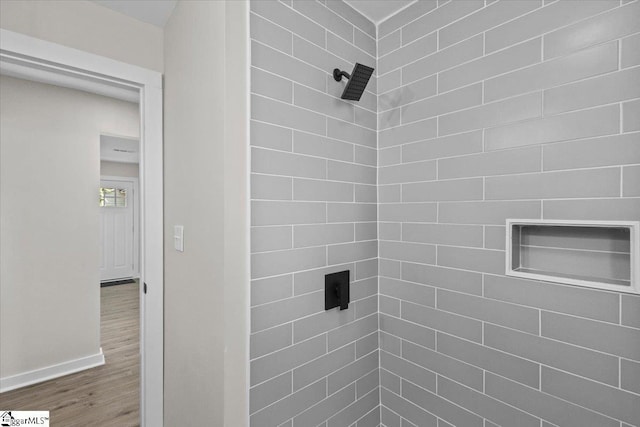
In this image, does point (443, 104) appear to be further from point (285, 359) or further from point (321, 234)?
point (285, 359)

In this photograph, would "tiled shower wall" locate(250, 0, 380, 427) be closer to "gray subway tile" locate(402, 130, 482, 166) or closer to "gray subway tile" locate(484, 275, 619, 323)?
"gray subway tile" locate(402, 130, 482, 166)

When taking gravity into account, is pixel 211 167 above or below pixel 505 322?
above

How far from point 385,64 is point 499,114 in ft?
2.01

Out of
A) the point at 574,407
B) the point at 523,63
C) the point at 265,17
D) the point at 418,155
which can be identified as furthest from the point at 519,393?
the point at 265,17

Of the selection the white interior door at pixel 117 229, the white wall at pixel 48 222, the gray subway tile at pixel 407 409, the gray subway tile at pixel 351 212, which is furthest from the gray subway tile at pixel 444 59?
the white interior door at pixel 117 229

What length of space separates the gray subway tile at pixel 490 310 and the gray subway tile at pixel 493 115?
63 cm

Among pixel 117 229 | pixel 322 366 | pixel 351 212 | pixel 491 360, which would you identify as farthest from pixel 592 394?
pixel 117 229

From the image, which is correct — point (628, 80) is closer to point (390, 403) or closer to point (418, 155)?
point (418, 155)

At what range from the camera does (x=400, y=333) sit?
136cm

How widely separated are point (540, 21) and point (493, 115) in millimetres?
309

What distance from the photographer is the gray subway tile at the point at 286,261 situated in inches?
39.5

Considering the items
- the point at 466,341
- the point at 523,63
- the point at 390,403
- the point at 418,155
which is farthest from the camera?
the point at 390,403

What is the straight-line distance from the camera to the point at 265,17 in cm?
104

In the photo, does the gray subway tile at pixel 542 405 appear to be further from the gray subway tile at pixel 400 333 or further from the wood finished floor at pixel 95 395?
the wood finished floor at pixel 95 395
